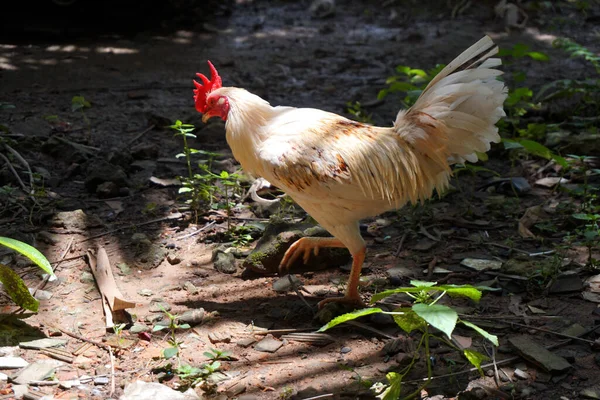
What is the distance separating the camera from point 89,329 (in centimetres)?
377

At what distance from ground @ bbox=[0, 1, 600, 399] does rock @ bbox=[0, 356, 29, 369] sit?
7 centimetres

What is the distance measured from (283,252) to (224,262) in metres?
0.43

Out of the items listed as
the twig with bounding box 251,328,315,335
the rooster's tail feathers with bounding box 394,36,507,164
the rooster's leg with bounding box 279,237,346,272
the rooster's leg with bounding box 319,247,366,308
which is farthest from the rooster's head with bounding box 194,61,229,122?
the twig with bounding box 251,328,315,335

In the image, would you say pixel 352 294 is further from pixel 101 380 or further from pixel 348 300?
pixel 101 380

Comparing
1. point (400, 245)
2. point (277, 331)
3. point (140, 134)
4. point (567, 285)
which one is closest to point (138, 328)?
point (277, 331)

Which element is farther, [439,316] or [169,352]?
[169,352]

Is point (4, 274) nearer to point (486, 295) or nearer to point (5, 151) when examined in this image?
point (5, 151)

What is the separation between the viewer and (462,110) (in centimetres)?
381

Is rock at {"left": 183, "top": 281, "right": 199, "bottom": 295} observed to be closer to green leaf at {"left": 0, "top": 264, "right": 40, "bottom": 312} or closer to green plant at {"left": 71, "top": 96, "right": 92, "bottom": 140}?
green leaf at {"left": 0, "top": 264, "right": 40, "bottom": 312}

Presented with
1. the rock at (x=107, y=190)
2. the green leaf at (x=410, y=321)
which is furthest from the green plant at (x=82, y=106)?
the green leaf at (x=410, y=321)

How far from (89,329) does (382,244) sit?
86.0 inches

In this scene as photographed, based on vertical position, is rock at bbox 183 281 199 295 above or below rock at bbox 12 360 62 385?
below

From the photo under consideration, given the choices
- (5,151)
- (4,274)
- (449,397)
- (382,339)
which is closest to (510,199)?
(382,339)

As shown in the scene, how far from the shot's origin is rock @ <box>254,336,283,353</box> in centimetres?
366
